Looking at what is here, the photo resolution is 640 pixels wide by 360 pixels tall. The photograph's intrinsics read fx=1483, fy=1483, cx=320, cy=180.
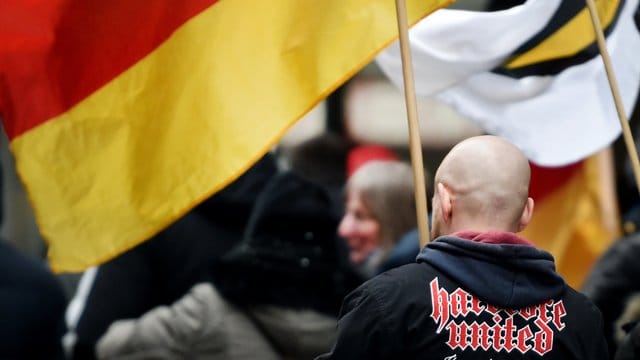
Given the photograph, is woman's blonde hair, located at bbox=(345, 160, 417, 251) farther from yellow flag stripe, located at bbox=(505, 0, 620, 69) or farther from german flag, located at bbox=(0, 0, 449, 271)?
german flag, located at bbox=(0, 0, 449, 271)

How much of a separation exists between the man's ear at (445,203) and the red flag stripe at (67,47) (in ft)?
3.86

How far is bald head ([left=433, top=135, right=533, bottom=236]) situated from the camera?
3486mm

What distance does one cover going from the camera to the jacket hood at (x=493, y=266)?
11.2 ft

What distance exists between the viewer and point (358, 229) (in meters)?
6.71

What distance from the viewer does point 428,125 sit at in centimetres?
994

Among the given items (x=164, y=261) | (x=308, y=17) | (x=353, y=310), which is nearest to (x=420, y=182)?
(x=353, y=310)

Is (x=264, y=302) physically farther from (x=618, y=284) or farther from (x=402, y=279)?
(x=402, y=279)

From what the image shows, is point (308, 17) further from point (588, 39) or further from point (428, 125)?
point (428, 125)

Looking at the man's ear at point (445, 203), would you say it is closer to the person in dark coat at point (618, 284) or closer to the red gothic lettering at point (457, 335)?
the red gothic lettering at point (457, 335)

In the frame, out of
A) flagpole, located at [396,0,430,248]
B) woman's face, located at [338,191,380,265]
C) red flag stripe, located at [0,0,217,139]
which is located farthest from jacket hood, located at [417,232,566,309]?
woman's face, located at [338,191,380,265]

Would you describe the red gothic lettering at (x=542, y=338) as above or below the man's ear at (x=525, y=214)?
below

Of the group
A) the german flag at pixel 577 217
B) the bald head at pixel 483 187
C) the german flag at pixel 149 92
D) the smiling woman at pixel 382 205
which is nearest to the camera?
the bald head at pixel 483 187

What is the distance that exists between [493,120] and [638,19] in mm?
634

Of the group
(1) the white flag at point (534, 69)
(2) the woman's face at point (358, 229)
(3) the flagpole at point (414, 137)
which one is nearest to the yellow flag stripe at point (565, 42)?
(1) the white flag at point (534, 69)
